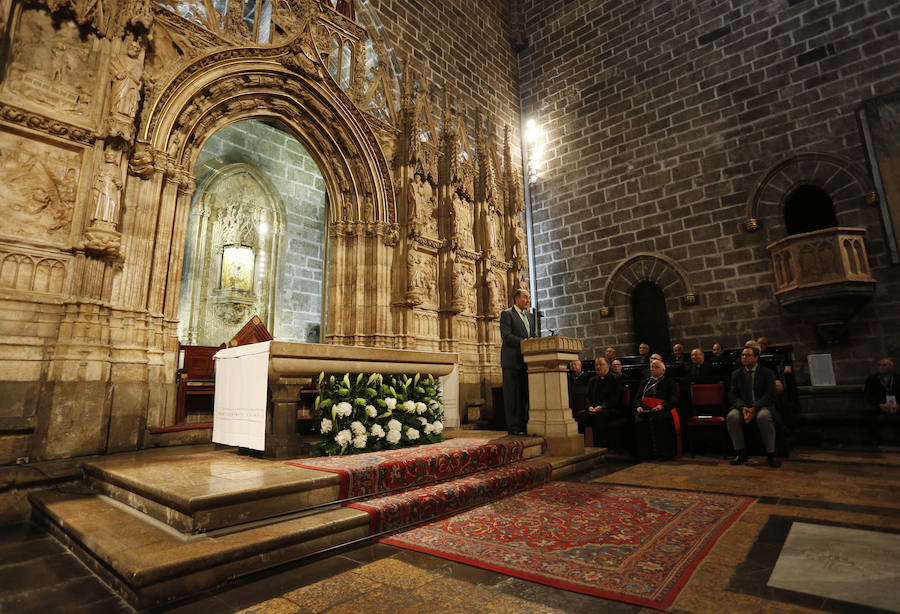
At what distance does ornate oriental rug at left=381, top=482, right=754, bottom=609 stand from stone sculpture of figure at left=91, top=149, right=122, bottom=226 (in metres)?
4.41

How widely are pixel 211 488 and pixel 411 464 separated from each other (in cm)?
139

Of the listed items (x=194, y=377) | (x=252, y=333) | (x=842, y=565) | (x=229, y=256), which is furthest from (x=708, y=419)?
(x=229, y=256)

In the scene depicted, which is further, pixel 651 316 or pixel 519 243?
pixel 519 243

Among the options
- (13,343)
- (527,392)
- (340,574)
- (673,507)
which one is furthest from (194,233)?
(673,507)

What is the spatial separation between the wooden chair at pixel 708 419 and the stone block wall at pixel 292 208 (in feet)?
23.6

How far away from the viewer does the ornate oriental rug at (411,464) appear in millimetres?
3318

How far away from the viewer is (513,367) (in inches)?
218

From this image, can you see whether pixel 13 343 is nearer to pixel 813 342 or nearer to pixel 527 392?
pixel 527 392

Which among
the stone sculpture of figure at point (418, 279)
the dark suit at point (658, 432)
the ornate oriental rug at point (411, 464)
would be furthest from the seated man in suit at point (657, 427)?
the stone sculpture of figure at point (418, 279)

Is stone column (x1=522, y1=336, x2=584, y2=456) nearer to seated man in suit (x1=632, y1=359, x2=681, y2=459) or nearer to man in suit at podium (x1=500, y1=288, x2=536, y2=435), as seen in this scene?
man in suit at podium (x1=500, y1=288, x2=536, y2=435)

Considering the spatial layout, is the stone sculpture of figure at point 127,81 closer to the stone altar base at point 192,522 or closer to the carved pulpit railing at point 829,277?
the stone altar base at point 192,522

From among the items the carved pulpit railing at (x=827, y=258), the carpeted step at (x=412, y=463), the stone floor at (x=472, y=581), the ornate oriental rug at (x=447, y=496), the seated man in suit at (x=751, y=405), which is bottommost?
the stone floor at (x=472, y=581)

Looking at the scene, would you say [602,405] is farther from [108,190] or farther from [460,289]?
[108,190]

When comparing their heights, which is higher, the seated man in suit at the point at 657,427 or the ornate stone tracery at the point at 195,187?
the ornate stone tracery at the point at 195,187
